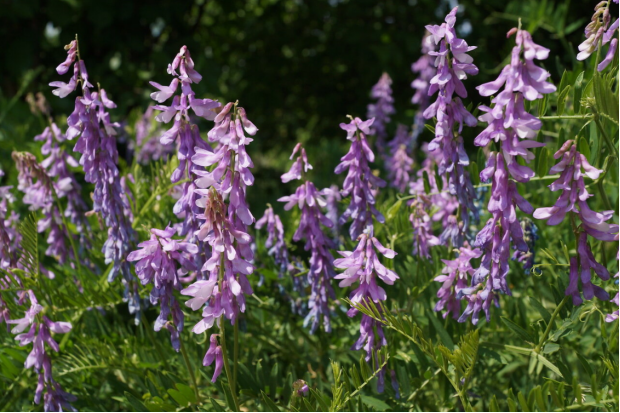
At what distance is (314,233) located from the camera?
4.99 feet

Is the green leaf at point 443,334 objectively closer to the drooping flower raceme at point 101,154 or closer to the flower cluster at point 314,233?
the flower cluster at point 314,233

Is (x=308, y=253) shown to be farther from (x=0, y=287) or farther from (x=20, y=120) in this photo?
(x=20, y=120)

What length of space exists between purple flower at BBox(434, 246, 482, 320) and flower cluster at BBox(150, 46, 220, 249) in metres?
0.58

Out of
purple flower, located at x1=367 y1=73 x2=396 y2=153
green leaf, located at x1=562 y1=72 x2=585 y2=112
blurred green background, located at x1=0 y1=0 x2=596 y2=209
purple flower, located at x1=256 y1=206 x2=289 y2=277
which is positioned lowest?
purple flower, located at x1=256 y1=206 x2=289 y2=277

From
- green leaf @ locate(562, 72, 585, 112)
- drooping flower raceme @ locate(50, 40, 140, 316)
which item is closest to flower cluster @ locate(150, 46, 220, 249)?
drooping flower raceme @ locate(50, 40, 140, 316)

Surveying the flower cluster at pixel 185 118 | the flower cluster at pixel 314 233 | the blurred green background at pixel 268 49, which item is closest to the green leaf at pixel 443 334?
the flower cluster at pixel 314 233

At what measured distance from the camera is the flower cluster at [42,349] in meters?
1.50

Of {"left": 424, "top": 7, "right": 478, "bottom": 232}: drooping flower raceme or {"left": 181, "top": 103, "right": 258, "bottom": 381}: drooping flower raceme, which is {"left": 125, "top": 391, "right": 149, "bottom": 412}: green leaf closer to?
{"left": 181, "top": 103, "right": 258, "bottom": 381}: drooping flower raceme

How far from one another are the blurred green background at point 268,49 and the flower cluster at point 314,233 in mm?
1798

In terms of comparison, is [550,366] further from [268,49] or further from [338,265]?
[268,49]

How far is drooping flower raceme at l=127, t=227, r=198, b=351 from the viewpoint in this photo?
129 cm

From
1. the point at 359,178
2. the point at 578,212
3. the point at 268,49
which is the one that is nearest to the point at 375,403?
the point at 359,178

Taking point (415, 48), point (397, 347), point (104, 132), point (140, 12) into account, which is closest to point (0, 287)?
point (104, 132)

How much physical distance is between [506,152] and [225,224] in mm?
547
